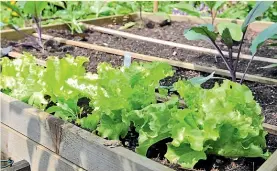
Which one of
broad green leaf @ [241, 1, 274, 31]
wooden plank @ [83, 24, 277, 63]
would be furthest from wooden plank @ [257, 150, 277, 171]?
wooden plank @ [83, 24, 277, 63]

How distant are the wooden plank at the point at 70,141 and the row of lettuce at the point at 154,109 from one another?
61 millimetres

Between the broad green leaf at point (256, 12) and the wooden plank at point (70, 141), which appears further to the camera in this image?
the broad green leaf at point (256, 12)

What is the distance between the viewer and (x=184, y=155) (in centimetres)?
118

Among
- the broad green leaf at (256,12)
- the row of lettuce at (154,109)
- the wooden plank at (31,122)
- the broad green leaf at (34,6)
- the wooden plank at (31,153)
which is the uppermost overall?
the broad green leaf at (256,12)

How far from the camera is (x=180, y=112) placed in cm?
119

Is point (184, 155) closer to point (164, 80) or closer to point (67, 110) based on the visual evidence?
point (67, 110)

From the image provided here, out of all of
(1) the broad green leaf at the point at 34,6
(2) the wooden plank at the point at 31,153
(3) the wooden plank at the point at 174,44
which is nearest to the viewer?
(2) the wooden plank at the point at 31,153

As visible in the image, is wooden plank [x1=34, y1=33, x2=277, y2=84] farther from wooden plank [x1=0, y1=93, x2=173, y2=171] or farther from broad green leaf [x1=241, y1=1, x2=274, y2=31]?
wooden plank [x1=0, y1=93, x2=173, y2=171]

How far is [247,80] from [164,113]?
850 millimetres

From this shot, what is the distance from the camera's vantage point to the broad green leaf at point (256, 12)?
62.0 inches

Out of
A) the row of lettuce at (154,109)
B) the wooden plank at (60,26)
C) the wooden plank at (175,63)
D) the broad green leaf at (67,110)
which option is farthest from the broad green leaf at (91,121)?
the wooden plank at (60,26)

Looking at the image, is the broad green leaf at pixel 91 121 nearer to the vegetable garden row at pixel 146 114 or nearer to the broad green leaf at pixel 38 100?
the vegetable garden row at pixel 146 114

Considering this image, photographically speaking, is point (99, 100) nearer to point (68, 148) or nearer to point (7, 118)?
point (68, 148)

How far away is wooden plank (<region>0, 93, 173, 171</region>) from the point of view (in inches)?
47.8
